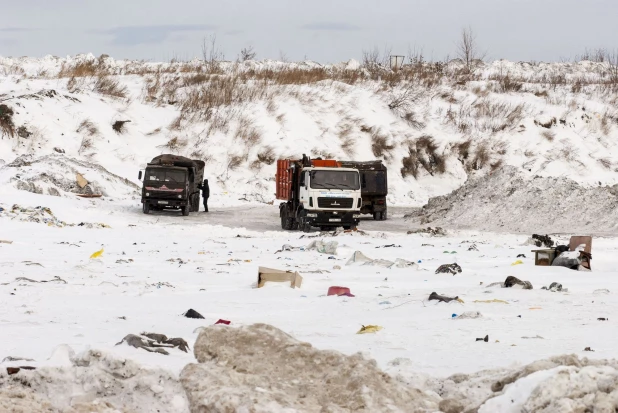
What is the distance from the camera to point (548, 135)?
54.7 m

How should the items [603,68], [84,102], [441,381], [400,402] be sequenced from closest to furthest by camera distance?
[400,402] < [441,381] < [84,102] < [603,68]

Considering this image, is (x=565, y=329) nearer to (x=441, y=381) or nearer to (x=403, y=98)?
(x=441, y=381)

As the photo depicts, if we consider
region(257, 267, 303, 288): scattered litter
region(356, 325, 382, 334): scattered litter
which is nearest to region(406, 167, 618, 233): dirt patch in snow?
region(257, 267, 303, 288): scattered litter

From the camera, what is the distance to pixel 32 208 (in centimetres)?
2766

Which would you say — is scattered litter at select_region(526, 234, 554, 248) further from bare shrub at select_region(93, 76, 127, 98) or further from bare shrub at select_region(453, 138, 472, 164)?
bare shrub at select_region(93, 76, 127, 98)

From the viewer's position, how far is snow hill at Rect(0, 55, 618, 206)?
48781 mm

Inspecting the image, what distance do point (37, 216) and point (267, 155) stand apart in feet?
83.3

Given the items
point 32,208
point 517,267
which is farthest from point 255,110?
point 517,267

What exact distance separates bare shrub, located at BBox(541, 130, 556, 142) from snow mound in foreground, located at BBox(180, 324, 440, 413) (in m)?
50.6

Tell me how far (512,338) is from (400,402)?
9.45 feet

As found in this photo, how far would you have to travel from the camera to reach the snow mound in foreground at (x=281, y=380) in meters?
5.24

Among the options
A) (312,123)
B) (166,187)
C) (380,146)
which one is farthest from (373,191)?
(312,123)

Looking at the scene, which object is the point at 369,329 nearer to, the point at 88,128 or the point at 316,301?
the point at 316,301

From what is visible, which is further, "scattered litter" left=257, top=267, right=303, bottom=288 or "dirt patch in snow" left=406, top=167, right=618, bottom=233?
"dirt patch in snow" left=406, top=167, right=618, bottom=233
